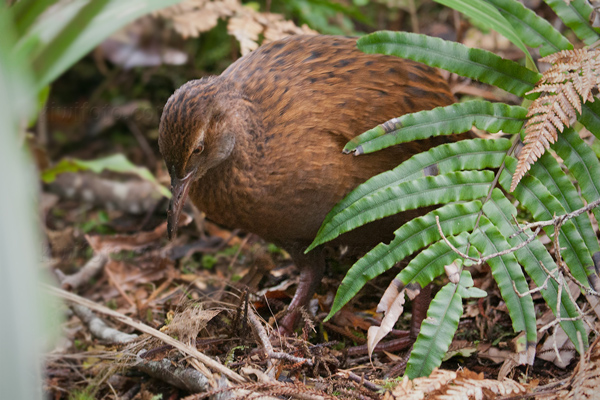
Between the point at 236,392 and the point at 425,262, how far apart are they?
2.65 ft

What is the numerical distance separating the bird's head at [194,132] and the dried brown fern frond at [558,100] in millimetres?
1253

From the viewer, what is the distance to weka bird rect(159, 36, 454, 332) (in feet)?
8.28

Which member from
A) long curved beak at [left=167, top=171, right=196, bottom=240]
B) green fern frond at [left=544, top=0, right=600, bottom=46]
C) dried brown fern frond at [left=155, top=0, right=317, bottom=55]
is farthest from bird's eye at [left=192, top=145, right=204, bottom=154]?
green fern frond at [left=544, top=0, right=600, bottom=46]

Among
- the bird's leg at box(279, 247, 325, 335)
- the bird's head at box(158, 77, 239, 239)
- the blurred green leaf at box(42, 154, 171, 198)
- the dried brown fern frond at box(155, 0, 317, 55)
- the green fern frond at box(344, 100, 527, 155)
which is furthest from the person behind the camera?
the blurred green leaf at box(42, 154, 171, 198)

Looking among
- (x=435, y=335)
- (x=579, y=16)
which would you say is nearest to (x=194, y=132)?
(x=435, y=335)

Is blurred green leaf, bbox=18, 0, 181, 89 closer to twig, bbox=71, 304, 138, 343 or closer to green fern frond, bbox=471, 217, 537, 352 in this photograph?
twig, bbox=71, 304, 138, 343

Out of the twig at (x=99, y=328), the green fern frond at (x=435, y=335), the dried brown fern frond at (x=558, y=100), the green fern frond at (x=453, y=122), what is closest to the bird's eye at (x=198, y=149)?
the green fern frond at (x=453, y=122)

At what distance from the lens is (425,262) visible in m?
2.08

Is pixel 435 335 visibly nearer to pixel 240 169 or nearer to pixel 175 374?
pixel 175 374

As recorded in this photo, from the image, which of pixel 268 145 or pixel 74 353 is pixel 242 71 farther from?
pixel 74 353

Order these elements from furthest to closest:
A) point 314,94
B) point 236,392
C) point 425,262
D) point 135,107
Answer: point 135,107 → point 314,94 → point 425,262 → point 236,392

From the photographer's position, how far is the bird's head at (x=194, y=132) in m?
2.46

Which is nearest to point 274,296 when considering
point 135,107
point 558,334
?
point 558,334

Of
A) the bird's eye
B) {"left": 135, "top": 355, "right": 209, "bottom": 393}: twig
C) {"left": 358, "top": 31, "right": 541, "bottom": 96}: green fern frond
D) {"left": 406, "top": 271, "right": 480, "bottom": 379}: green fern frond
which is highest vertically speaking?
{"left": 358, "top": 31, "right": 541, "bottom": 96}: green fern frond
